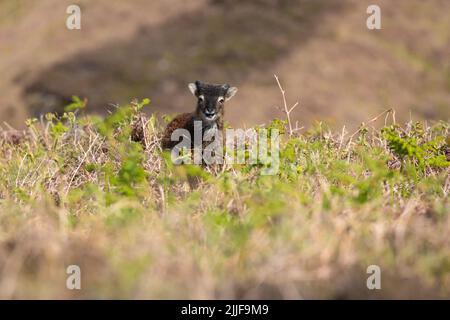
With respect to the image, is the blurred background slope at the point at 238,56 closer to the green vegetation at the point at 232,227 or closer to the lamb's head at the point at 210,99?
the lamb's head at the point at 210,99

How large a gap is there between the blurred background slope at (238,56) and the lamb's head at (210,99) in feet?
149

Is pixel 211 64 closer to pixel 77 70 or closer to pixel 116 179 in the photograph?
pixel 77 70

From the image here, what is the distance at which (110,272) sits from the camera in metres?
5.80

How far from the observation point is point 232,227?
6988 mm

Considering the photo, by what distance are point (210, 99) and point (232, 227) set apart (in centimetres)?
398

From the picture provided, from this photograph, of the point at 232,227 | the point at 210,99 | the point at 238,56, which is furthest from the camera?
the point at 238,56

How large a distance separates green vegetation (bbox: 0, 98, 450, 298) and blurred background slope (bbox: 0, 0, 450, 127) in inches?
1855

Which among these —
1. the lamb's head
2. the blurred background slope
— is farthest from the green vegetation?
the blurred background slope

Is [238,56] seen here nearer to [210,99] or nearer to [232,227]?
→ [210,99]

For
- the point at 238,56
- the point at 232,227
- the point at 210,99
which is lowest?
the point at 232,227

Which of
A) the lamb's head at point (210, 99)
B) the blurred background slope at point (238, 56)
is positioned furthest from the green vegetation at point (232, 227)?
the blurred background slope at point (238, 56)

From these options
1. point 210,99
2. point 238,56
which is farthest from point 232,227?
point 238,56

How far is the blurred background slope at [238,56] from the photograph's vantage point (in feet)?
202

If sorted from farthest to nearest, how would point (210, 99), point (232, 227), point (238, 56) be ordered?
point (238, 56) → point (210, 99) → point (232, 227)
